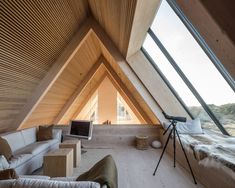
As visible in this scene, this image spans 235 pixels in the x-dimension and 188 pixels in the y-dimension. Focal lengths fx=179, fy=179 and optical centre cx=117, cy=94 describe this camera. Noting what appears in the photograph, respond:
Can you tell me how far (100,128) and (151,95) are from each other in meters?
1.90

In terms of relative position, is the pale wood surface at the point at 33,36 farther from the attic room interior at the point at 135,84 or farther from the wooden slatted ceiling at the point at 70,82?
the wooden slatted ceiling at the point at 70,82

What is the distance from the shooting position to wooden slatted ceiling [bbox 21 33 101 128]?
529cm

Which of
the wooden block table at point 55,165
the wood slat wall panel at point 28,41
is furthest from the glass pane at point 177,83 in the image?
the wooden block table at point 55,165

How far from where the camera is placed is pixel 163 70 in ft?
14.7

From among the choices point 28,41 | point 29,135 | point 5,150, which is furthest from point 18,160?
point 28,41

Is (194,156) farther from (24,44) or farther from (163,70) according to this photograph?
(24,44)

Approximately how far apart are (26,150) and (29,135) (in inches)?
32.6

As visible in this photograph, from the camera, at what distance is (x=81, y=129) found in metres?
4.54

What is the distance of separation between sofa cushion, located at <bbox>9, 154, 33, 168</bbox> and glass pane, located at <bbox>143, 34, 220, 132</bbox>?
11.1 ft

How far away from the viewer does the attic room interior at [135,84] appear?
176 centimetres

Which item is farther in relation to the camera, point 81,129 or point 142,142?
point 142,142

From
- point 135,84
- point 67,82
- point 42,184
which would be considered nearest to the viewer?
point 42,184

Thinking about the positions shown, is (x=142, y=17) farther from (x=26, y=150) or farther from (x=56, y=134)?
(x=56, y=134)

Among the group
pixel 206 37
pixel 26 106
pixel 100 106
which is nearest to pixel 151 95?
pixel 26 106
